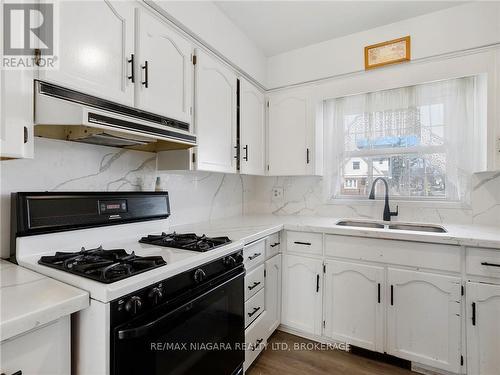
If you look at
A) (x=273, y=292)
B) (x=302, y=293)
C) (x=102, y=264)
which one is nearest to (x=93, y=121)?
(x=102, y=264)

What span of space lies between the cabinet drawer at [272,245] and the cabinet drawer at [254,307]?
27 centimetres

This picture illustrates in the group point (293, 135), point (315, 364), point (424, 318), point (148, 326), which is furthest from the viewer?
point (293, 135)

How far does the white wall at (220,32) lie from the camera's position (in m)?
1.55

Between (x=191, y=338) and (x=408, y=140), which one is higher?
(x=408, y=140)

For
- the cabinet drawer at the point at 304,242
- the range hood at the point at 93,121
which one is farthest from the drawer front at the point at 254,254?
the range hood at the point at 93,121

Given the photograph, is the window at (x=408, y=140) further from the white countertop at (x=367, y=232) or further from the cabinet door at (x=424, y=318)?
the cabinet door at (x=424, y=318)

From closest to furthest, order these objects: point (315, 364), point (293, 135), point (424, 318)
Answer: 1. point (424, 318)
2. point (315, 364)
3. point (293, 135)

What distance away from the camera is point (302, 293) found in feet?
6.72

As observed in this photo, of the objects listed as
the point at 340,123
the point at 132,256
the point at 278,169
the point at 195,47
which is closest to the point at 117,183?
the point at 132,256

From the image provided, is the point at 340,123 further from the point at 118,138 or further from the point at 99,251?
the point at 99,251

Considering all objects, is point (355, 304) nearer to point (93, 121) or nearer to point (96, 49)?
point (93, 121)

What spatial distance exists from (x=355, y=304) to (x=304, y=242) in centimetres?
55

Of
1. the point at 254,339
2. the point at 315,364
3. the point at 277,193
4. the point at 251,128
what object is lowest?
the point at 315,364

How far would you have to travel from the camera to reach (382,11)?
194cm
